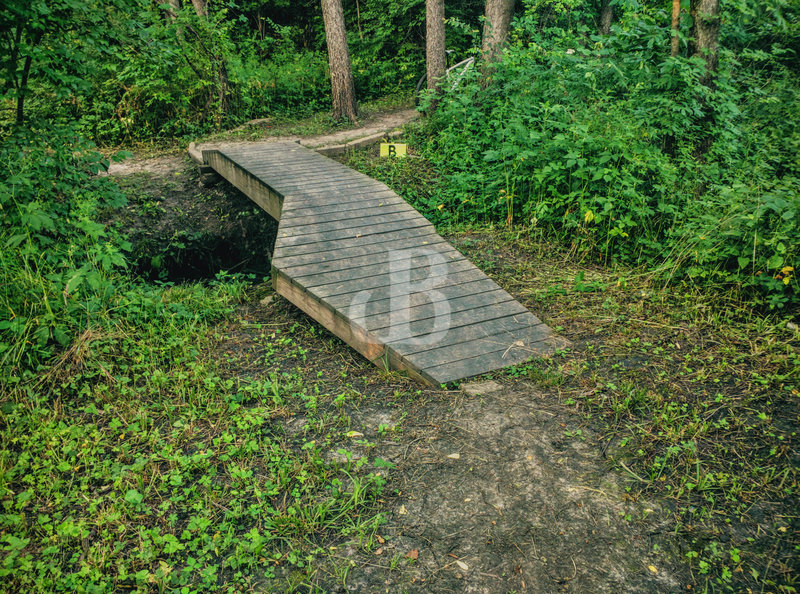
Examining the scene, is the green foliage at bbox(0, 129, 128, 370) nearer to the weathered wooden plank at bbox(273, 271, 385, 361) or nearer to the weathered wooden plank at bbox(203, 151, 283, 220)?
the weathered wooden plank at bbox(273, 271, 385, 361)

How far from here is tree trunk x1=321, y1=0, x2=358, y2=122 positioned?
10.2 meters

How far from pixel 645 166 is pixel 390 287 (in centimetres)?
279

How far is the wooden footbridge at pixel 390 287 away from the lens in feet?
12.9

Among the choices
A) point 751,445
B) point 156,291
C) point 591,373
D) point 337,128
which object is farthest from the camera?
point 337,128

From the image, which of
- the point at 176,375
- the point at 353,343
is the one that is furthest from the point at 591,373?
the point at 176,375

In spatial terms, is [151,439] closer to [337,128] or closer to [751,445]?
[751,445]

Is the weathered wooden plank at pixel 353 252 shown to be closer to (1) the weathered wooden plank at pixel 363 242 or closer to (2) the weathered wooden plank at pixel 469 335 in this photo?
(1) the weathered wooden plank at pixel 363 242

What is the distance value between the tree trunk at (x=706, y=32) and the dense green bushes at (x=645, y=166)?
0.16 meters

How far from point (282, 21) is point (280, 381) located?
619 inches

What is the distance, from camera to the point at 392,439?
3.30 meters

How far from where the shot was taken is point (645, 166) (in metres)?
5.12

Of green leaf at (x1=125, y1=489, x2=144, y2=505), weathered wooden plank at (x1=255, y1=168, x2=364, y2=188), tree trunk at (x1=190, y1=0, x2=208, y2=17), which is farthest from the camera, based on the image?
tree trunk at (x1=190, y1=0, x2=208, y2=17)

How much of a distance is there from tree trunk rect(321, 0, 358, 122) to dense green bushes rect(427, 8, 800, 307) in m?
3.97

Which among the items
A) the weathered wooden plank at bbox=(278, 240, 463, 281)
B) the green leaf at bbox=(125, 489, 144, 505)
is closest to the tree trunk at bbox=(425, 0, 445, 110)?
the weathered wooden plank at bbox=(278, 240, 463, 281)
